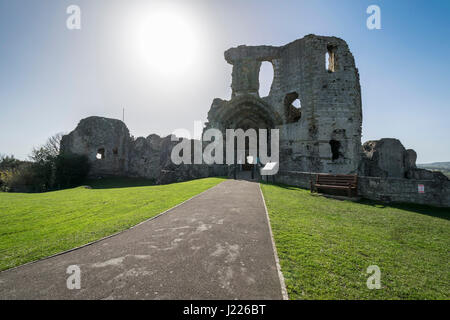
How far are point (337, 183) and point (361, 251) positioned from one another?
6.53 meters

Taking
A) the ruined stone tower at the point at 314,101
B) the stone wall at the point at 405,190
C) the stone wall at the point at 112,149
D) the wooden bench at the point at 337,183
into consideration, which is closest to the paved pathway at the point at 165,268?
the wooden bench at the point at 337,183

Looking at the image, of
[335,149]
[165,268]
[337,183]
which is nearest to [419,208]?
[337,183]

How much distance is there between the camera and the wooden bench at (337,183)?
8789 millimetres

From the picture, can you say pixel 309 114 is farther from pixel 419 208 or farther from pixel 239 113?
pixel 419 208

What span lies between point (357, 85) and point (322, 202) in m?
17.5

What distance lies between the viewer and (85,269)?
121 inches

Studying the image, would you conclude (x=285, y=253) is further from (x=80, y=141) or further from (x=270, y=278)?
(x=80, y=141)

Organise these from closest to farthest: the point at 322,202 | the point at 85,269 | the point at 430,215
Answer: the point at 85,269 < the point at 430,215 < the point at 322,202

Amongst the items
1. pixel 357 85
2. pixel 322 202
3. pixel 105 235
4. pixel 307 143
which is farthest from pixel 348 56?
pixel 105 235

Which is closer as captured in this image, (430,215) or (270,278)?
(270,278)

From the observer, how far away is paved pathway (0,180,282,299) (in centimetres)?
249

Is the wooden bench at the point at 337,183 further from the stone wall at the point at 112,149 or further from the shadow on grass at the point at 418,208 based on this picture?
the stone wall at the point at 112,149

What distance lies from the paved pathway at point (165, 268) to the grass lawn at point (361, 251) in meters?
0.46

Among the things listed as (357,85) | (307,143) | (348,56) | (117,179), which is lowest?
(117,179)
